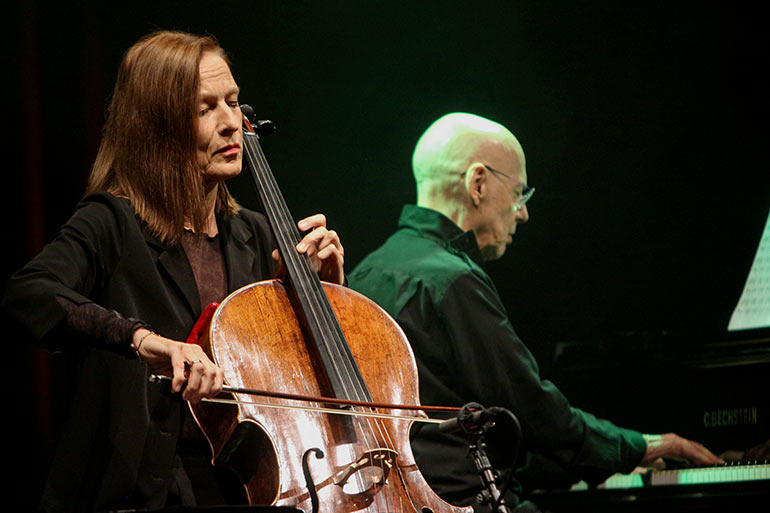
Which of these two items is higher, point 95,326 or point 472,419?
point 95,326

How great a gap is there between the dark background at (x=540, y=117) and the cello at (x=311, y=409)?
1443mm

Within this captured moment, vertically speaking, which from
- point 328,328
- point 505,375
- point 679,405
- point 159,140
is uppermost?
point 159,140

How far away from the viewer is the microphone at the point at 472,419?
5.73 feet

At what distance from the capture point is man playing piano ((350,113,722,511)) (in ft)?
9.84

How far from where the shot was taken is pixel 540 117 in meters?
4.07

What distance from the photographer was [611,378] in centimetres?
362

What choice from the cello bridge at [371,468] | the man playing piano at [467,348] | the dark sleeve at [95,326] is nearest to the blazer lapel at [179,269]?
the dark sleeve at [95,326]

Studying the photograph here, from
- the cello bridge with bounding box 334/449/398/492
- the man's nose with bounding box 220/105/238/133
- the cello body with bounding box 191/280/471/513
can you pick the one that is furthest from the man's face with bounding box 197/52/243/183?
the cello bridge with bounding box 334/449/398/492

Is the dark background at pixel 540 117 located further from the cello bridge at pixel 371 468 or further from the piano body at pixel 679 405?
the cello bridge at pixel 371 468

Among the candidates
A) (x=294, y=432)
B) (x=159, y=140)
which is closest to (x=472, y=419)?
(x=294, y=432)

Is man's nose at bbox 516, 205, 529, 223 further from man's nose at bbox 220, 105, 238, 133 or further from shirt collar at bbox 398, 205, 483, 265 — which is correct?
man's nose at bbox 220, 105, 238, 133

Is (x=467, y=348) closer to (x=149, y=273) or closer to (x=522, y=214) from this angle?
(x=522, y=214)

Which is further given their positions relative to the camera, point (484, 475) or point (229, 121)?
point (229, 121)

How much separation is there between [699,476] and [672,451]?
5.3 inches
